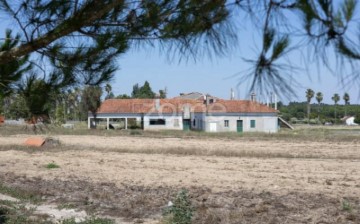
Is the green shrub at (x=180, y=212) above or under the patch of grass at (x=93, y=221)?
above

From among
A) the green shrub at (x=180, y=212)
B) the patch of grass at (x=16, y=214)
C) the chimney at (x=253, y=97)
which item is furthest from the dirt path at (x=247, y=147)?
the chimney at (x=253, y=97)

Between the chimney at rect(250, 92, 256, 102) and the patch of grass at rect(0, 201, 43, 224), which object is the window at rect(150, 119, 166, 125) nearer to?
the patch of grass at rect(0, 201, 43, 224)

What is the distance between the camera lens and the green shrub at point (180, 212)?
8.20 m

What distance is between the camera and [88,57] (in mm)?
5062

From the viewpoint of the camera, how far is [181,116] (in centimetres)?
6388

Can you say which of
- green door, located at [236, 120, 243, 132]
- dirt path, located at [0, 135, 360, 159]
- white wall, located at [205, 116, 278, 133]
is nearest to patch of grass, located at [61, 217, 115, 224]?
dirt path, located at [0, 135, 360, 159]

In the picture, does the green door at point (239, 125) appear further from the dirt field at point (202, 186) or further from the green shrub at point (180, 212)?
the green shrub at point (180, 212)

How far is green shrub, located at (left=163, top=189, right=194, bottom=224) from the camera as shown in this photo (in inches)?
323

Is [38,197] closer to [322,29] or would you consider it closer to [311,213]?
[311,213]

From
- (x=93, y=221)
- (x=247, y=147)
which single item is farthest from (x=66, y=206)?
(x=247, y=147)

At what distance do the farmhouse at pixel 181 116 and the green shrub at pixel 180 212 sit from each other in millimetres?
50357

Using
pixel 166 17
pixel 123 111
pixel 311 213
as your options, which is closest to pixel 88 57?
pixel 166 17

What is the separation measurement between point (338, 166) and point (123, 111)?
46409 millimetres

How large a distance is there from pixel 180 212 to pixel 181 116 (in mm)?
55619
